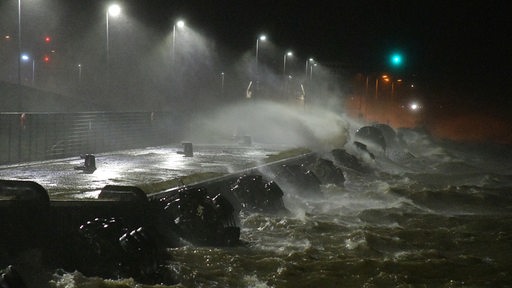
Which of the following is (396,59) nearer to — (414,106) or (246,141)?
(246,141)

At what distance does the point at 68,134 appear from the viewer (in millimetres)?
23828

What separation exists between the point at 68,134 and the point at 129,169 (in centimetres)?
589

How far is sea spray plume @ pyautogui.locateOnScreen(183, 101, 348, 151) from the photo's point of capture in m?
38.7

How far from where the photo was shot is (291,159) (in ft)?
85.5

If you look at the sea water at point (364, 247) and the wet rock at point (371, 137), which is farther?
the wet rock at point (371, 137)

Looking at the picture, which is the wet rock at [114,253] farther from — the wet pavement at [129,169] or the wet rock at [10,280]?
the wet pavement at [129,169]

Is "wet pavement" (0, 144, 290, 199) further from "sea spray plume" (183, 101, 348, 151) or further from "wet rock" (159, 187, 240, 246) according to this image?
"sea spray plume" (183, 101, 348, 151)

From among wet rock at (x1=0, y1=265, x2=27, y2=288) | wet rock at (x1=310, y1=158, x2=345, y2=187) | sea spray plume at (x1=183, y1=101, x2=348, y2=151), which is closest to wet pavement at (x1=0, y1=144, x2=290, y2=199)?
wet rock at (x1=310, y1=158, x2=345, y2=187)

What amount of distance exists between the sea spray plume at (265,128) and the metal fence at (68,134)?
6601 mm

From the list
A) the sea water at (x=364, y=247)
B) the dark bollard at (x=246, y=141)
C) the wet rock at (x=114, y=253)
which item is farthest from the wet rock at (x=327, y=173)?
the wet rock at (x=114, y=253)

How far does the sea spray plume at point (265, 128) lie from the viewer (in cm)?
3869

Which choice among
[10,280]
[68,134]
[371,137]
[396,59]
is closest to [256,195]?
[68,134]

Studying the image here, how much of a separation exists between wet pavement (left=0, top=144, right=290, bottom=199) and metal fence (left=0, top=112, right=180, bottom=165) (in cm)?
101

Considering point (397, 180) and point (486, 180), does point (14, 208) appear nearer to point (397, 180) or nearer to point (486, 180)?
point (397, 180)
